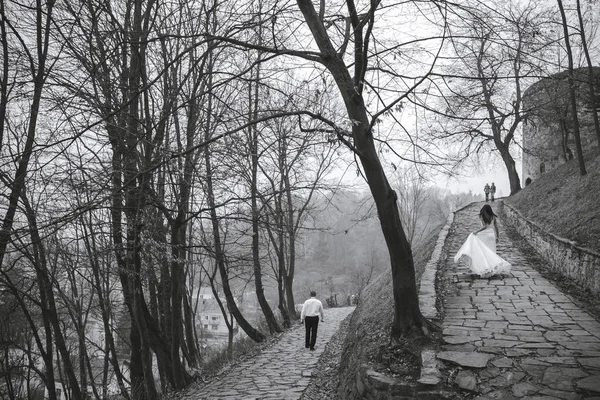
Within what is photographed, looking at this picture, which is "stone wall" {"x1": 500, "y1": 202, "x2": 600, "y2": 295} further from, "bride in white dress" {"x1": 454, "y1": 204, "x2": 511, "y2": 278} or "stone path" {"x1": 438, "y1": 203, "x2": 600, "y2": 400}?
"bride in white dress" {"x1": 454, "y1": 204, "x2": 511, "y2": 278}

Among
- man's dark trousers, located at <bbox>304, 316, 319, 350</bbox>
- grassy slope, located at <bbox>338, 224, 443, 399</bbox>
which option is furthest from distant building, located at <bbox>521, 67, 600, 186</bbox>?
grassy slope, located at <bbox>338, 224, 443, 399</bbox>

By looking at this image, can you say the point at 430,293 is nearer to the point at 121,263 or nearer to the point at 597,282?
the point at 597,282

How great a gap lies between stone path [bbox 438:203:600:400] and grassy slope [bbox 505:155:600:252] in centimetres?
146

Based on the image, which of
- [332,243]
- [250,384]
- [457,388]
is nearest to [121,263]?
[250,384]

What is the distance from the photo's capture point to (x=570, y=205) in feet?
40.0

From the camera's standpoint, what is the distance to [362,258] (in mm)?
66438

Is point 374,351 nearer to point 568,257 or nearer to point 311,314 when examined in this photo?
point 311,314

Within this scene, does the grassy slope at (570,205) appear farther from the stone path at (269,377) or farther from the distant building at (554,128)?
the stone path at (269,377)

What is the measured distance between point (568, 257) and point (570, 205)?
433 centimetres

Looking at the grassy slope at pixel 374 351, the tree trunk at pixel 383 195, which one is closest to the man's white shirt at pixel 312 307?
the grassy slope at pixel 374 351

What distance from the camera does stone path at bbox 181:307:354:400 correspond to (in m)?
7.43

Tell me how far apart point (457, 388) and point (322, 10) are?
18.7ft

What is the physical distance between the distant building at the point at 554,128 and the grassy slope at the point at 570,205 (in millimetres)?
2372

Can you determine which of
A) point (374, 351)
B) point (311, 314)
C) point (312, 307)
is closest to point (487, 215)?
point (312, 307)
